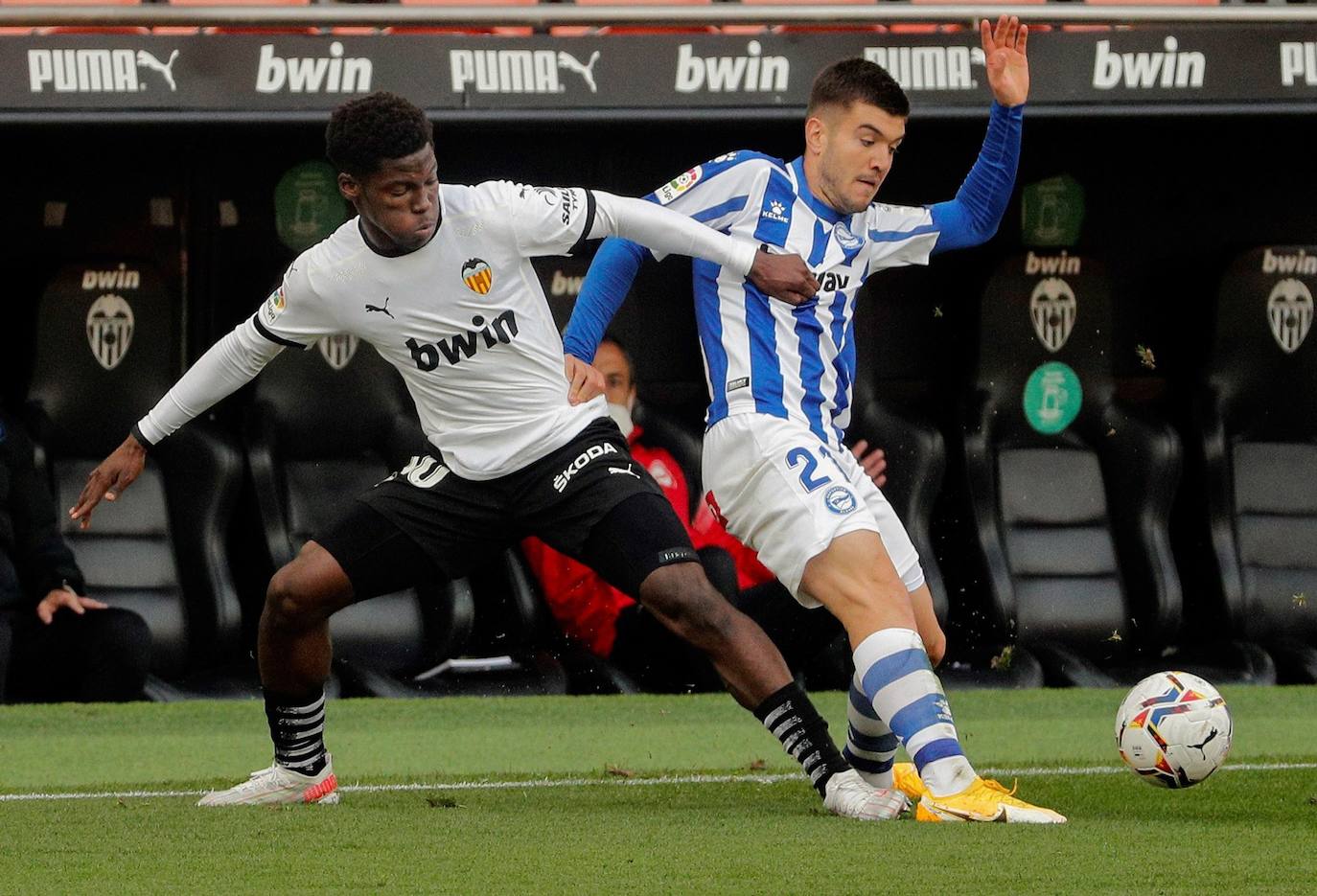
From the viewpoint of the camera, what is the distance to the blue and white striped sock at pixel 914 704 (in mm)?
4293

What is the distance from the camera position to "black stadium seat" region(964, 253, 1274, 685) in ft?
28.0

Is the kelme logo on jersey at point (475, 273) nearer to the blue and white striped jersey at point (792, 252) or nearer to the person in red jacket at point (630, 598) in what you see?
the blue and white striped jersey at point (792, 252)

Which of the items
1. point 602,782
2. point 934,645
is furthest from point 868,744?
point 602,782

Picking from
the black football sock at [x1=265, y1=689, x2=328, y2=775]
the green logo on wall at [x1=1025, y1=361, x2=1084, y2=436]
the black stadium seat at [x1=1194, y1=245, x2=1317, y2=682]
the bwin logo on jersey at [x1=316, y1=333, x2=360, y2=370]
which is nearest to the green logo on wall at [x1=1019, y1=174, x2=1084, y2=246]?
the green logo on wall at [x1=1025, y1=361, x2=1084, y2=436]

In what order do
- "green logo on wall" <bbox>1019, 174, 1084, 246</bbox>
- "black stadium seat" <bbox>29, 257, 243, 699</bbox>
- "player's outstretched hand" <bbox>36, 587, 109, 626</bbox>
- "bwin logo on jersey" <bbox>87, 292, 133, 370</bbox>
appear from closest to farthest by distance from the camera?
1. "player's outstretched hand" <bbox>36, 587, 109, 626</bbox>
2. "black stadium seat" <bbox>29, 257, 243, 699</bbox>
3. "bwin logo on jersey" <bbox>87, 292, 133, 370</bbox>
4. "green logo on wall" <bbox>1019, 174, 1084, 246</bbox>

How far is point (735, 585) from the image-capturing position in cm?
736

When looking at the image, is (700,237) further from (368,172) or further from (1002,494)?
(1002,494)

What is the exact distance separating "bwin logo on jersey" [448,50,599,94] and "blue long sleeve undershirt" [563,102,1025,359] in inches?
92.2

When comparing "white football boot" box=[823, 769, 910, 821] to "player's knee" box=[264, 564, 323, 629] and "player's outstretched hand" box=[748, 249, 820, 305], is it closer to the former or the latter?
"player's outstretched hand" box=[748, 249, 820, 305]

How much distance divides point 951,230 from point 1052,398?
4.03 m

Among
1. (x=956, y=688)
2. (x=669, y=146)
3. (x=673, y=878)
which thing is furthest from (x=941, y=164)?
(x=673, y=878)

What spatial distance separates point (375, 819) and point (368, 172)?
1377 millimetres

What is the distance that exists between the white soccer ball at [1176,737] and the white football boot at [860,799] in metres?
0.58

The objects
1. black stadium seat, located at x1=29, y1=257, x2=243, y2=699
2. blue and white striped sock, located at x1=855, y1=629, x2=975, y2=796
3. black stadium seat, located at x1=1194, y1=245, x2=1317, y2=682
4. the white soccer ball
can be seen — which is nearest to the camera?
blue and white striped sock, located at x1=855, y1=629, x2=975, y2=796
